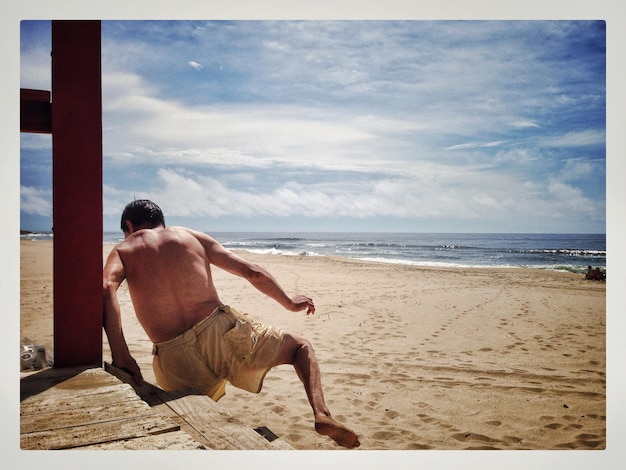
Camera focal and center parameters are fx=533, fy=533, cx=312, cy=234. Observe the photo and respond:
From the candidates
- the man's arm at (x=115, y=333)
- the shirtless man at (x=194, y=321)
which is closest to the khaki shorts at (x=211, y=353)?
the shirtless man at (x=194, y=321)

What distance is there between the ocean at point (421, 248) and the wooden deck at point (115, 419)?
417 centimetres

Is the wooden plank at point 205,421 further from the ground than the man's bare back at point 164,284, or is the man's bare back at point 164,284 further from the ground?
the man's bare back at point 164,284

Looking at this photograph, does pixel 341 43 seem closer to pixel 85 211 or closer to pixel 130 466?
pixel 85 211

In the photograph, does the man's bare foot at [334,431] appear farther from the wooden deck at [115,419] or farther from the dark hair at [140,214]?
the dark hair at [140,214]

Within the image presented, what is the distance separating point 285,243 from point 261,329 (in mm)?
7022

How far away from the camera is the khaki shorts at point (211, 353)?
7.95ft

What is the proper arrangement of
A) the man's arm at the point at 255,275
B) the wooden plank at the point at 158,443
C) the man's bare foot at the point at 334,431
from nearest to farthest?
the wooden plank at the point at 158,443, the man's bare foot at the point at 334,431, the man's arm at the point at 255,275

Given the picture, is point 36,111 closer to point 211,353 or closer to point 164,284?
point 164,284

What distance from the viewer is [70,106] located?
6.44 feet

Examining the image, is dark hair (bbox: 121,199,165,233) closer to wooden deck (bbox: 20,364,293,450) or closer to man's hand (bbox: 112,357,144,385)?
man's hand (bbox: 112,357,144,385)

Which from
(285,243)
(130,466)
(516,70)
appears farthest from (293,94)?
(285,243)

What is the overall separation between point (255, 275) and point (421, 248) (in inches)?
241

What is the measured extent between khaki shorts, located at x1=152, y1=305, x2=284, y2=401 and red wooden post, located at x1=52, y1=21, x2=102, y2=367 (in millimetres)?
531

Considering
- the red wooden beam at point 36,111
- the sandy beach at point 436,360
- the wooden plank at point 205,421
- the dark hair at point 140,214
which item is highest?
the red wooden beam at point 36,111
